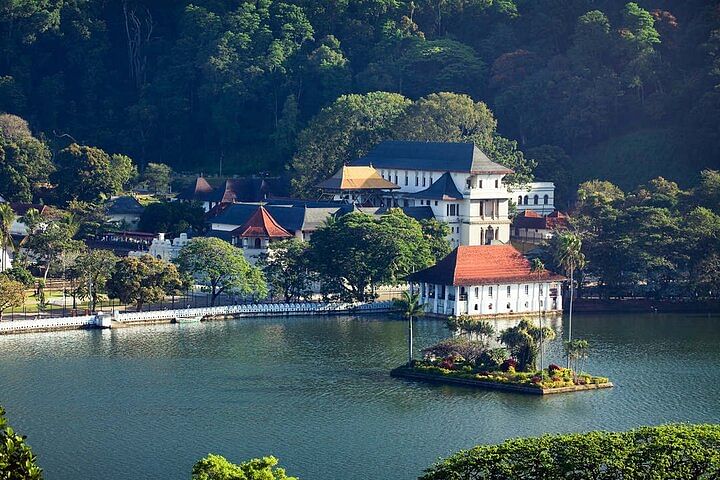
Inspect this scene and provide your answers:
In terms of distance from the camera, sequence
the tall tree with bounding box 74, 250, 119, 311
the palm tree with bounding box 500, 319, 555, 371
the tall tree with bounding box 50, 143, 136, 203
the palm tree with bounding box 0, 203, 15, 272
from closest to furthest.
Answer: the palm tree with bounding box 500, 319, 555, 371, the tall tree with bounding box 74, 250, 119, 311, the palm tree with bounding box 0, 203, 15, 272, the tall tree with bounding box 50, 143, 136, 203

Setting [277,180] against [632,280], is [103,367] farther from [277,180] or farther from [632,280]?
[277,180]

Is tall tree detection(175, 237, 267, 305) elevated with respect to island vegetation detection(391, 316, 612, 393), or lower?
elevated

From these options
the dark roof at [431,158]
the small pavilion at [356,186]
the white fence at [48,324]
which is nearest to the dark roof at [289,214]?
the small pavilion at [356,186]

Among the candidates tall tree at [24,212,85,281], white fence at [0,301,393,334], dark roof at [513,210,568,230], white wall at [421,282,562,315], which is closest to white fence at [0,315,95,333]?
white fence at [0,301,393,334]

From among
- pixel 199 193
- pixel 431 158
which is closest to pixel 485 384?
pixel 431 158

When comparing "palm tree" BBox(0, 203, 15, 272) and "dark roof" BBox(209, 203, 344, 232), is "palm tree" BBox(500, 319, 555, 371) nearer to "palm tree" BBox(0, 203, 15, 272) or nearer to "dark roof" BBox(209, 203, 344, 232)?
"dark roof" BBox(209, 203, 344, 232)

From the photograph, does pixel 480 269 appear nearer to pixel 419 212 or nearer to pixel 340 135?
pixel 419 212

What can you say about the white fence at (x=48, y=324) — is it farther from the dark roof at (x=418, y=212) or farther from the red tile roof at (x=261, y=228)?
the dark roof at (x=418, y=212)
